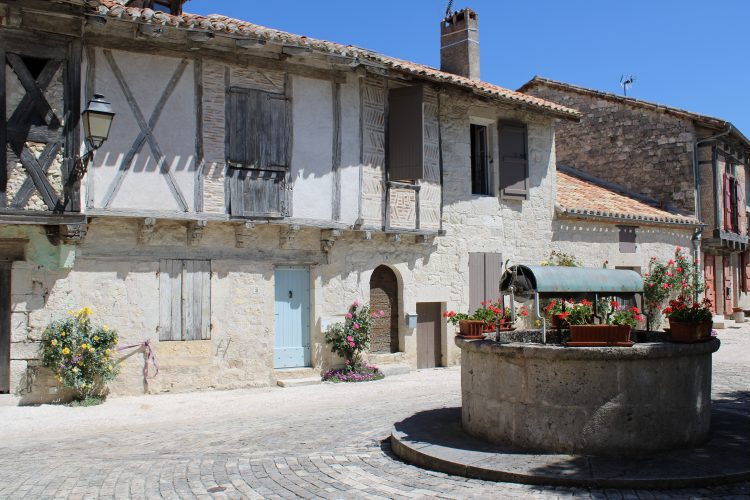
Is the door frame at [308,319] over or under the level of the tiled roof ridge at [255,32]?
under

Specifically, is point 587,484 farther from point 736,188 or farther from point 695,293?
point 736,188

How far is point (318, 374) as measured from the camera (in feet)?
42.6

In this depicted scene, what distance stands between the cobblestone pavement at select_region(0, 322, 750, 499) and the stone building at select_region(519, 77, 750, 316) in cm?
1087

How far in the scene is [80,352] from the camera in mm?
10297

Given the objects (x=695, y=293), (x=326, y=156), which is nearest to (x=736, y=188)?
(x=695, y=293)

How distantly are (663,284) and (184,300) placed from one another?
1355 cm

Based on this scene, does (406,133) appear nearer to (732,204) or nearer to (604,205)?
(604,205)

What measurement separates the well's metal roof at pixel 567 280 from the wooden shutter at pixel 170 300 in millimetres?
6237

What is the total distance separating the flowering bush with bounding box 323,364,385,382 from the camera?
1280 centimetres

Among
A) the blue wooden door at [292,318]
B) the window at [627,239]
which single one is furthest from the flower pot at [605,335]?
the window at [627,239]

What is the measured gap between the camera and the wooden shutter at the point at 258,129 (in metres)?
11.9

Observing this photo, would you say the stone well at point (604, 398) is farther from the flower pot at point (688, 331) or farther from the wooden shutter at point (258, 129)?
the wooden shutter at point (258, 129)

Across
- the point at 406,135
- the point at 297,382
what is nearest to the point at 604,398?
the point at 297,382

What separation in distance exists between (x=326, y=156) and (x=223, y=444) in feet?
21.7
